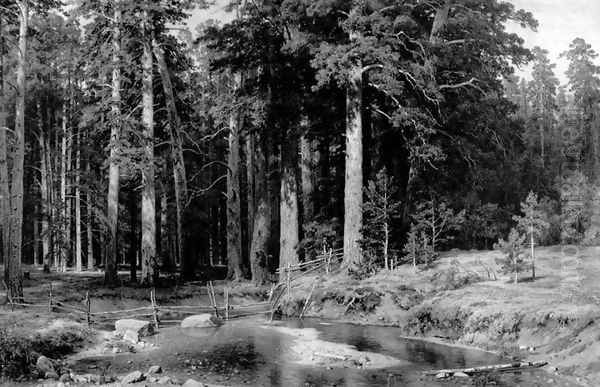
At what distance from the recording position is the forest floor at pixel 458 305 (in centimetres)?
1372

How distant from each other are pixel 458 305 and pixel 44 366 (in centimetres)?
1131

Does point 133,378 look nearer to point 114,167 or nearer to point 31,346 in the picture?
point 31,346

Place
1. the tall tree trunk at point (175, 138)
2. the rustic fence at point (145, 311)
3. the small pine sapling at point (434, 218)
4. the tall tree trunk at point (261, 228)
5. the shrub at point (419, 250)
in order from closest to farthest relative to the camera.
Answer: the rustic fence at point (145, 311) < the shrub at point (419, 250) < the small pine sapling at point (434, 218) < the tall tree trunk at point (261, 228) < the tall tree trunk at point (175, 138)

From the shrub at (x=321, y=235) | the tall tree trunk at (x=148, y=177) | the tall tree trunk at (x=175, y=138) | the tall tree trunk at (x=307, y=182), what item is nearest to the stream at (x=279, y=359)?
the shrub at (x=321, y=235)

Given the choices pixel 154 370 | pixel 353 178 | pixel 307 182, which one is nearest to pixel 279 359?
pixel 154 370

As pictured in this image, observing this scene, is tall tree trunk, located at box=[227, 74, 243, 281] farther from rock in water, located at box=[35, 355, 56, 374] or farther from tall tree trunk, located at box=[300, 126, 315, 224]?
rock in water, located at box=[35, 355, 56, 374]

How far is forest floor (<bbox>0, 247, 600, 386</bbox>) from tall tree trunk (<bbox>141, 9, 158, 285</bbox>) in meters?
1.48

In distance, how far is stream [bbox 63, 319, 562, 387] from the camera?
12445mm

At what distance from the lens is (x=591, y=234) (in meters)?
23.9

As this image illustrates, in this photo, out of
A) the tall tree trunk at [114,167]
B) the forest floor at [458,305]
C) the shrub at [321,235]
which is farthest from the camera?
the tall tree trunk at [114,167]

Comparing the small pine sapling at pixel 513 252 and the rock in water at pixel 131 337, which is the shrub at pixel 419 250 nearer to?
the small pine sapling at pixel 513 252

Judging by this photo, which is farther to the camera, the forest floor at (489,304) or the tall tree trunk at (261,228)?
the tall tree trunk at (261,228)

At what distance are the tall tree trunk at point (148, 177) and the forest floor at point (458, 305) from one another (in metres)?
1.48

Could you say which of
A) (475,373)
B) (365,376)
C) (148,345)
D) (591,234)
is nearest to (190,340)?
(148,345)
